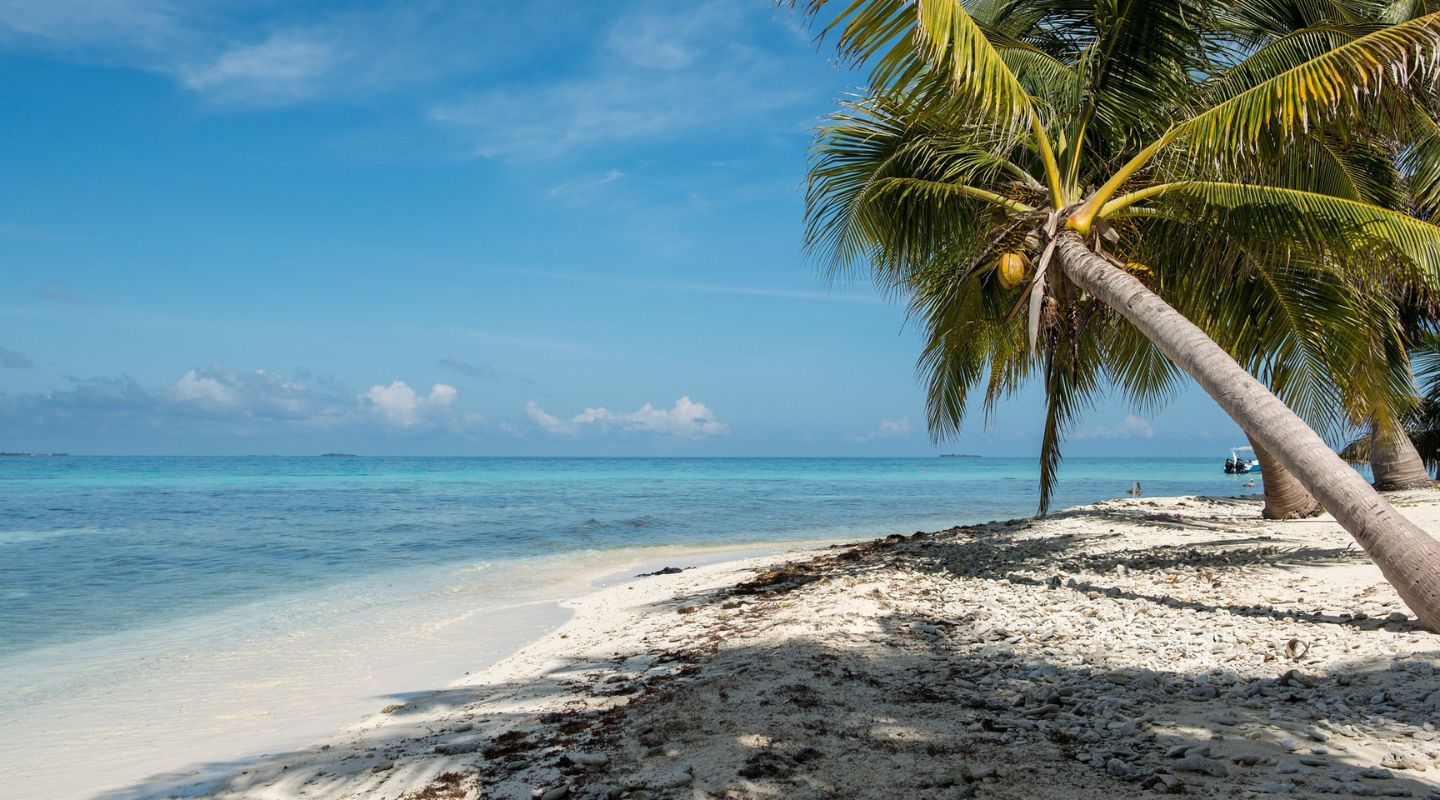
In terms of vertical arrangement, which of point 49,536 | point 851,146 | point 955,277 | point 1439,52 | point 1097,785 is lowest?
point 49,536

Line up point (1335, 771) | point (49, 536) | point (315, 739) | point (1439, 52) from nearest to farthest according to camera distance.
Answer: point (1335, 771)
point (1439, 52)
point (315, 739)
point (49, 536)

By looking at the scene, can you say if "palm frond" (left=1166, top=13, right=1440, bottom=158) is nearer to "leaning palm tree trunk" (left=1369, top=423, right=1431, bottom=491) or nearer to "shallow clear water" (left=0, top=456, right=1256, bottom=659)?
"leaning palm tree trunk" (left=1369, top=423, right=1431, bottom=491)

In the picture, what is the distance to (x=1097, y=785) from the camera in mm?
3010

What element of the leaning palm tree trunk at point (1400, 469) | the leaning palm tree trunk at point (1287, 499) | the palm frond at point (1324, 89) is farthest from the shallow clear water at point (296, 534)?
the palm frond at point (1324, 89)

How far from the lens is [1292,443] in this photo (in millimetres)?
4645

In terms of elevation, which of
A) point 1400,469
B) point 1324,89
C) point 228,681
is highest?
point 1324,89

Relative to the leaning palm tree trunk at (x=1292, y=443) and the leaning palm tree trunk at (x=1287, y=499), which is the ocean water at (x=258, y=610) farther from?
the leaning palm tree trunk at (x=1287, y=499)

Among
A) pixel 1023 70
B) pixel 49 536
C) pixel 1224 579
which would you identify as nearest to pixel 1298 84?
pixel 1023 70

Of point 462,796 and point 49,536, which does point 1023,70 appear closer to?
point 462,796

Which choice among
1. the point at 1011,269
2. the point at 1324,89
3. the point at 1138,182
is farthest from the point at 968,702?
the point at 1138,182

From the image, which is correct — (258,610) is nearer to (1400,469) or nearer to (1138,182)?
(1138,182)

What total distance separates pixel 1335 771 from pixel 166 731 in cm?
637

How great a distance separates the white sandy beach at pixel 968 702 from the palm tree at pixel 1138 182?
0.94 metres

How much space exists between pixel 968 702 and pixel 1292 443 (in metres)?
2.42
